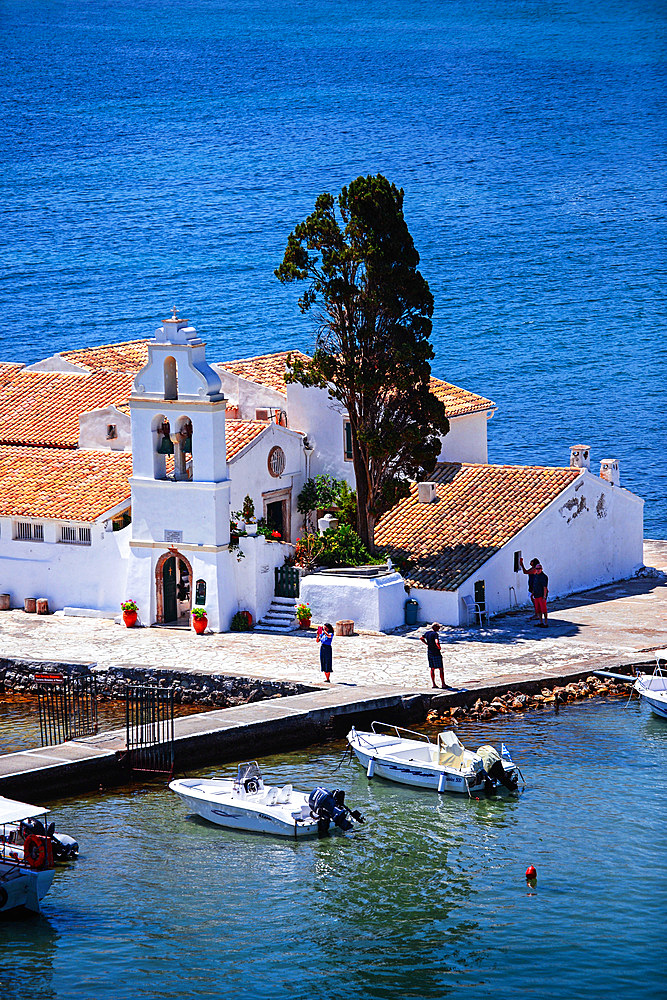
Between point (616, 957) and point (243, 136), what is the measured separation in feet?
380

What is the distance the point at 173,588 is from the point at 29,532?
4.19 m

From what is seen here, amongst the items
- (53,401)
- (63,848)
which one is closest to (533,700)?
(63,848)

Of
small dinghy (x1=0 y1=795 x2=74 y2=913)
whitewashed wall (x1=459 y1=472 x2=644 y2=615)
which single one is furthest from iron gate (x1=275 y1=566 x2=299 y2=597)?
small dinghy (x1=0 y1=795 x2=74 y2=913)

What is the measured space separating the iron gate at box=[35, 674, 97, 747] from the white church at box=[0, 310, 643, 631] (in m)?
4.28

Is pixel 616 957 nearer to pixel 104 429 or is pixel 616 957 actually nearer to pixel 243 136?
pixel 104 429

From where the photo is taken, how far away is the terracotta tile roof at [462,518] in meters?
42.3

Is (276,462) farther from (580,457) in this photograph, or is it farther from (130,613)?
(580,457)

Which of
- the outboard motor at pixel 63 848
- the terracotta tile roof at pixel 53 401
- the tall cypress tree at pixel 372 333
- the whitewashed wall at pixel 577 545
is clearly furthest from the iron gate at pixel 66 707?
the terracotta tile roof at pixel 53 401

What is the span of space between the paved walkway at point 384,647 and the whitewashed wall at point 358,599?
1.62ft

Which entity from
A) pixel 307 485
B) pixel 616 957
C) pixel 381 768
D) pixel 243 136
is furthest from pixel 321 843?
pixel 243 136

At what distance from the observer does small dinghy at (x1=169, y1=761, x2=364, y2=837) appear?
29891 mm

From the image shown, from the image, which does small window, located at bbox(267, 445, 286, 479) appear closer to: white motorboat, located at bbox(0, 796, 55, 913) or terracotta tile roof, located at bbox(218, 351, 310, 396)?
terracotta tile roof, located at bbox(218, 351, 310, 396)

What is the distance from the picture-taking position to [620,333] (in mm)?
103125

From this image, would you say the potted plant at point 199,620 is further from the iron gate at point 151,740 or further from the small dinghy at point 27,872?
the small dinghy at point 27,872
